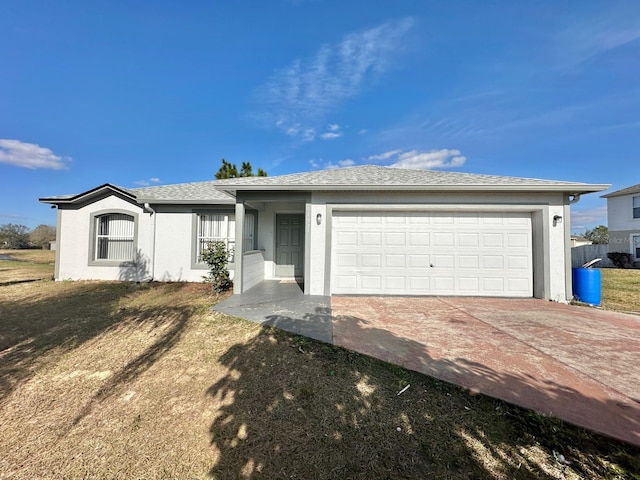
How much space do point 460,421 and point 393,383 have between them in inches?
29.7

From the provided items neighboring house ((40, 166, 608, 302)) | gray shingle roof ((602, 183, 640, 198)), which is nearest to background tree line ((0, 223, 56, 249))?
neighboring house ((40, 166, 608, 302))

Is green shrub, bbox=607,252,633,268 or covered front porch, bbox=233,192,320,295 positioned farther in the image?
green shrub, bbox=607,252,633,268

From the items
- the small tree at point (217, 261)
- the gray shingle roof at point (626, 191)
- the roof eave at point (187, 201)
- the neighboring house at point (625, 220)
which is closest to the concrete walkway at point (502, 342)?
the small tree at point (217, 261)

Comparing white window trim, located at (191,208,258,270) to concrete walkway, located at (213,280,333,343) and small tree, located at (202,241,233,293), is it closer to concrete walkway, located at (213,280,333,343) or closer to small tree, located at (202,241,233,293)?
small tree, located at (202,241,233,293)

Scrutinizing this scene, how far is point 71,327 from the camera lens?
512cm

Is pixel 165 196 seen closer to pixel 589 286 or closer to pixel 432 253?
pixel 432 253

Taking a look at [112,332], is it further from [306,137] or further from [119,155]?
[119,155]

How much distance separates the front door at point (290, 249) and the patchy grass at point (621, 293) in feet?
29.3

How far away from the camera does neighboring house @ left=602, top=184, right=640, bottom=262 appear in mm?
19484

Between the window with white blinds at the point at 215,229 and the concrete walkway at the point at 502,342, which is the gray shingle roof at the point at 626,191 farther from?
the window with white blinds at the point at 215,229

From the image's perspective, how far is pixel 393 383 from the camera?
10.2ft

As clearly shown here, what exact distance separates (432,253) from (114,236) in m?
11.1

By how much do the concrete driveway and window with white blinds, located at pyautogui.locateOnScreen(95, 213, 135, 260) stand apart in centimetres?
825

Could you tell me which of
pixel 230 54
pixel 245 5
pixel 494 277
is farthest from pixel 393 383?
pixel 230 54
